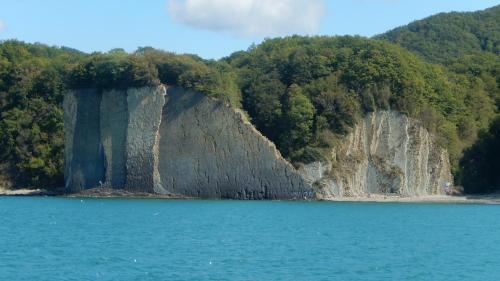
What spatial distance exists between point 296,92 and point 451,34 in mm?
58692

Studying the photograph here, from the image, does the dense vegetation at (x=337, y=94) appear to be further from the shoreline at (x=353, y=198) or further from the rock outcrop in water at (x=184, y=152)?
the shoreline at (x=353, y=198)

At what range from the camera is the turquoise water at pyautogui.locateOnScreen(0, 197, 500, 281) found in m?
30.4

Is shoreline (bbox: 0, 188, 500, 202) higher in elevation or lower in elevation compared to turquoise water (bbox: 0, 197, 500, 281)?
higher

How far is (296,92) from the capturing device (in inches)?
2798

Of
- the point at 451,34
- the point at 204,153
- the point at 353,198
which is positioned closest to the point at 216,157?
the point at 204,153

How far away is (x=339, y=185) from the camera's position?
6819 centimetres

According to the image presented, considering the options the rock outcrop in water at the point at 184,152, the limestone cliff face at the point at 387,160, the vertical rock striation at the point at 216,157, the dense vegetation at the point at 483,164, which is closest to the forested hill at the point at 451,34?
the dense vegetation at the point at 483,164

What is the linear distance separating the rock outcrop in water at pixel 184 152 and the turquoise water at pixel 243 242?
5987mm

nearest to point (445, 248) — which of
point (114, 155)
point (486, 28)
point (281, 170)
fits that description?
point (281, 170)

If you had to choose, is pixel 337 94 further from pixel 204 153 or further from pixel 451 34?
pixel 451 34

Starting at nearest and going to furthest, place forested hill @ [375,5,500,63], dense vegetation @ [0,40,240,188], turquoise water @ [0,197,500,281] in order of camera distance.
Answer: turquoise water @ [0,197,500,281] → dense vegetation @ [0,40,240,188] → forested hill @ [375,5,500,63]

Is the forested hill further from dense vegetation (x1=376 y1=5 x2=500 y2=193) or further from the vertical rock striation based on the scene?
the vertical rock striation

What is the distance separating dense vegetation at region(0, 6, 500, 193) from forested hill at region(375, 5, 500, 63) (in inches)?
1222

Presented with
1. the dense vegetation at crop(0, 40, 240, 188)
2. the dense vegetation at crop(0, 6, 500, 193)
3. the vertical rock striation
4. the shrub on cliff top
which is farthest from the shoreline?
the shrub on cliff top
